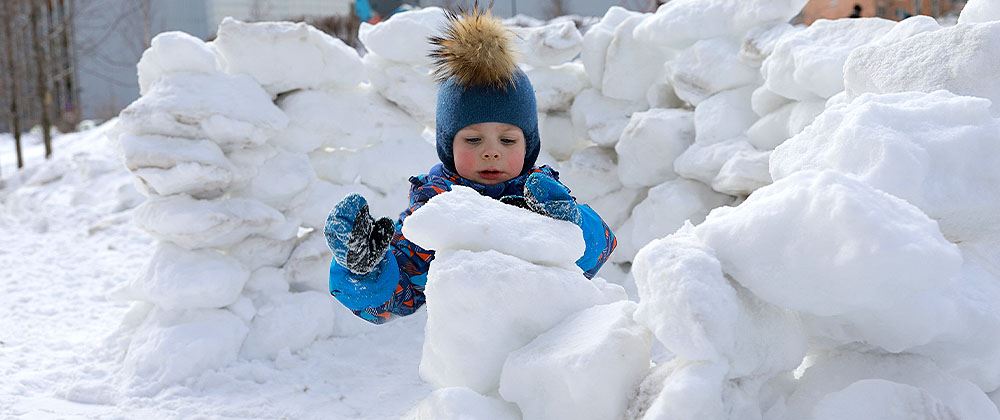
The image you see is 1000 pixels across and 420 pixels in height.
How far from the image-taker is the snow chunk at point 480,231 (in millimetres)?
1340

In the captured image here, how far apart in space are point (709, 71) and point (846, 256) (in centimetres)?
223

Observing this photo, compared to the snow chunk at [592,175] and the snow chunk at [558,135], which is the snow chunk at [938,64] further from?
the snow chunk at [558,135]

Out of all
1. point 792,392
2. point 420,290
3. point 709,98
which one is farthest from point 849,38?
point 792,392

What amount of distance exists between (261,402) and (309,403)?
0.14 meters

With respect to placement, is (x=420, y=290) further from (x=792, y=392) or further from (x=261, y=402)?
(x=792, y=392)

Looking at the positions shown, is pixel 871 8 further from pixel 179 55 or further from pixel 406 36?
pixel 179 55

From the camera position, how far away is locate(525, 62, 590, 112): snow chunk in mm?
3533

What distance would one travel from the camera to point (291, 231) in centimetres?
311

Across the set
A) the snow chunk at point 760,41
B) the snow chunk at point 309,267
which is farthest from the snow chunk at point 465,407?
the snow chunk at point 760,41

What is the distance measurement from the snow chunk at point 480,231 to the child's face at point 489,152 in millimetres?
645

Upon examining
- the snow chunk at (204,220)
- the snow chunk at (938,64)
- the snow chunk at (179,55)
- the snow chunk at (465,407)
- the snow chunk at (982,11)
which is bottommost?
the snow chunk at (204,220)

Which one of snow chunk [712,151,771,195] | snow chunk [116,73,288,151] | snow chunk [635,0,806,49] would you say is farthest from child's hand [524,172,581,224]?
snow chunk [635,0,806,49]

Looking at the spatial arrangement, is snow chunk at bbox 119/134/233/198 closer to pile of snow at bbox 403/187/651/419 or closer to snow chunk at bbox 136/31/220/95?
snow chunk at bbox 136/31/220/95

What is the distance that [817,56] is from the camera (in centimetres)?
245
